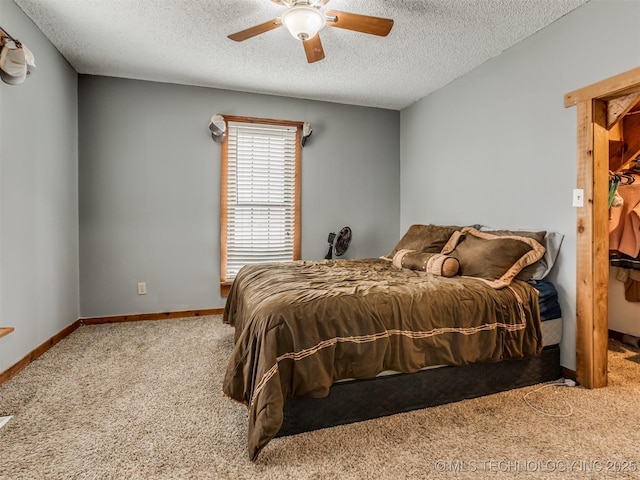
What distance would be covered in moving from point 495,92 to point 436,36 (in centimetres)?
78

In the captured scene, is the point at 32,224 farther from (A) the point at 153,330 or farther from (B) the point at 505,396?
(B) the point at 505,396

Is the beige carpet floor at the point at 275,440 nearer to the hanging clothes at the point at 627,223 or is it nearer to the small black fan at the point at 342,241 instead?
the hanging clothes at the point at 627,223

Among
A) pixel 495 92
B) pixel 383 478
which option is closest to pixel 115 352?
pixel 383 478

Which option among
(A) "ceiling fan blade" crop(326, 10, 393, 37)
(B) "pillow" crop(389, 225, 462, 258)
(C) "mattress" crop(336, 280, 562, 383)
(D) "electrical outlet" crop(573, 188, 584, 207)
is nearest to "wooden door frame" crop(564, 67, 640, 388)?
(D) "electrical outlet" crop(573, 188, 584, 207)

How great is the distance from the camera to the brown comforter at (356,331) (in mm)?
1638

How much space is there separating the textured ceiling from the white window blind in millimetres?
538

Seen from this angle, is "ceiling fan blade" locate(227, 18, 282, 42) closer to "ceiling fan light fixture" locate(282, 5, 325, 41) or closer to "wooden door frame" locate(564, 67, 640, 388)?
"ceiling fan light fixture" locate(282, 5, 325, 41)

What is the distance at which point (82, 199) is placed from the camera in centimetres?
362

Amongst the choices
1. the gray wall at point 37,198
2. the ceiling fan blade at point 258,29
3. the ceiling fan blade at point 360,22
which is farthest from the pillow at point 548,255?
the gray wall at point 37,198

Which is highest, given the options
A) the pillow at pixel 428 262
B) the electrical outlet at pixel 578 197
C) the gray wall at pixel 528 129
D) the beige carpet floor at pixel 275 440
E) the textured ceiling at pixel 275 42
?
the textured ceiling at pixel 275 42

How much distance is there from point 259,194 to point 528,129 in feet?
8.98

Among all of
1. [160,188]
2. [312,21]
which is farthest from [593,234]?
[160,188]

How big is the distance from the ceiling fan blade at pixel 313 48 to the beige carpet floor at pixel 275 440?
2346mm

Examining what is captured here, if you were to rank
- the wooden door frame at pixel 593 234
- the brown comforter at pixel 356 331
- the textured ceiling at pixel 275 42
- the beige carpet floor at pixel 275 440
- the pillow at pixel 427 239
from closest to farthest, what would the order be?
the beige carpet floor at pixel 275 440 < the brown comforter at pixel 356 331 < the wooden door frame at pixel 593 234 < the textured ceiling at pixel 275 42 < the pillow at pixel 427 239
